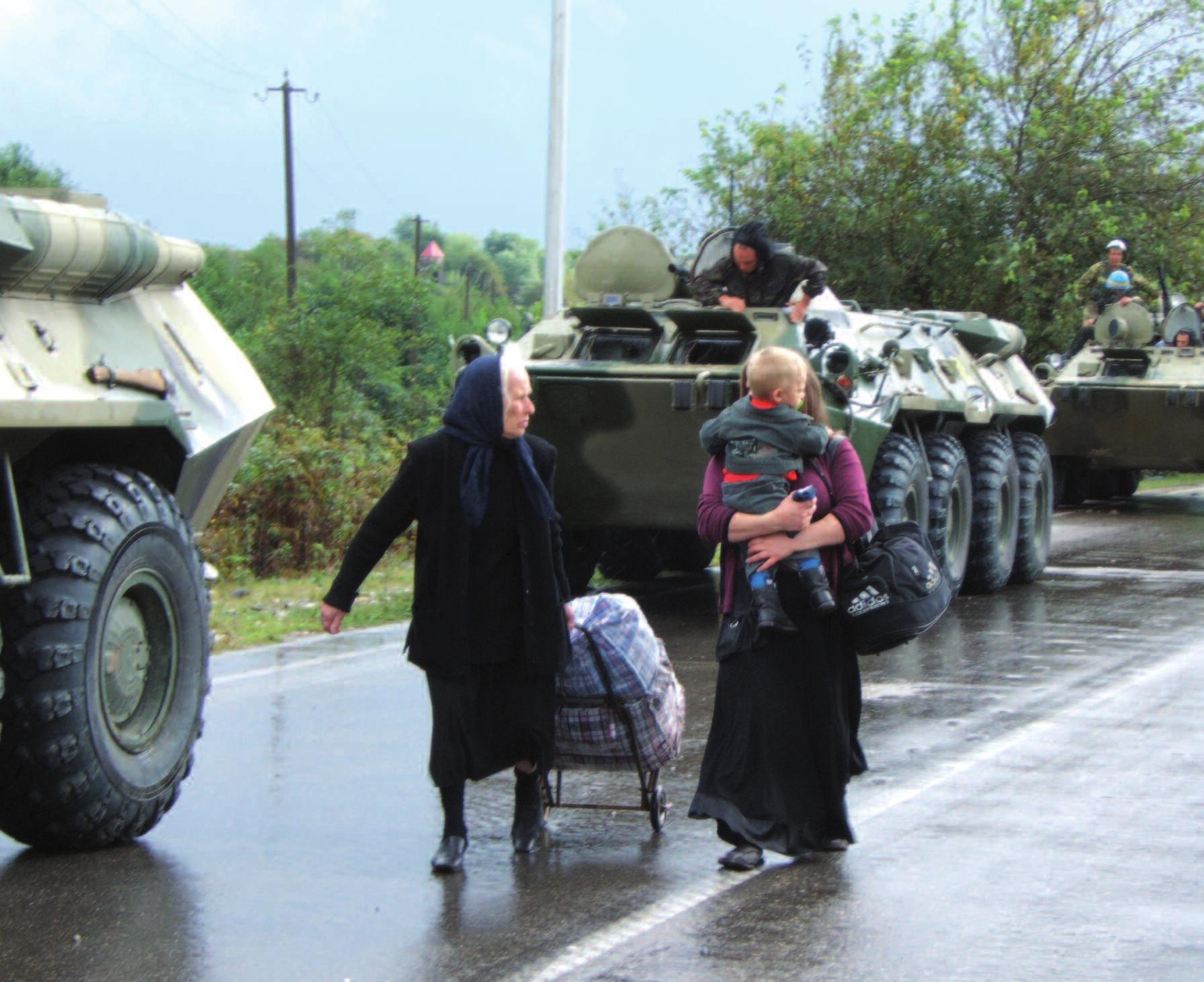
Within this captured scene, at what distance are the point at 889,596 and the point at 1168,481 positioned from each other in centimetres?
2291

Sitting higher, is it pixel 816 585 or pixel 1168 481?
pixel 816 585

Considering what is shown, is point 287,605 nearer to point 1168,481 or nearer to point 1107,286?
point 1107,286

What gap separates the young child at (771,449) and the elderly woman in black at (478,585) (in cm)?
57

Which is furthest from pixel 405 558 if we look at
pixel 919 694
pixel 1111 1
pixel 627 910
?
pixel 1111 1

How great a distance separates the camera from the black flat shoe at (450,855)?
557 centimetres

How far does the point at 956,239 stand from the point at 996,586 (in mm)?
11589

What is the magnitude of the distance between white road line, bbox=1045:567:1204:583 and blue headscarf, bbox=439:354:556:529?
8.75 metres

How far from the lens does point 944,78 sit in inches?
952

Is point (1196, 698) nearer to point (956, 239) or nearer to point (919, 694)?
point (919, 694)

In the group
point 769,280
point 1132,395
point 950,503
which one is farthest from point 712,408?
point 1132,395

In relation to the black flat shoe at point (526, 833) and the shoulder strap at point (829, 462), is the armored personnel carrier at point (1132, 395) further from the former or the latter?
the black flat shoe at point (526, 833)

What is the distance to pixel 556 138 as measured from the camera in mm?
16625

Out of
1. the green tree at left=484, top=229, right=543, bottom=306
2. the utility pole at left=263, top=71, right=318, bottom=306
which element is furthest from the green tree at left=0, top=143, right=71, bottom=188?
the green tree at left=484, top=229, right=543, bottom=306

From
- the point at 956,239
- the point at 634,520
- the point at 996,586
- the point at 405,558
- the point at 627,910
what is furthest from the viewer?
the point at 956,239
